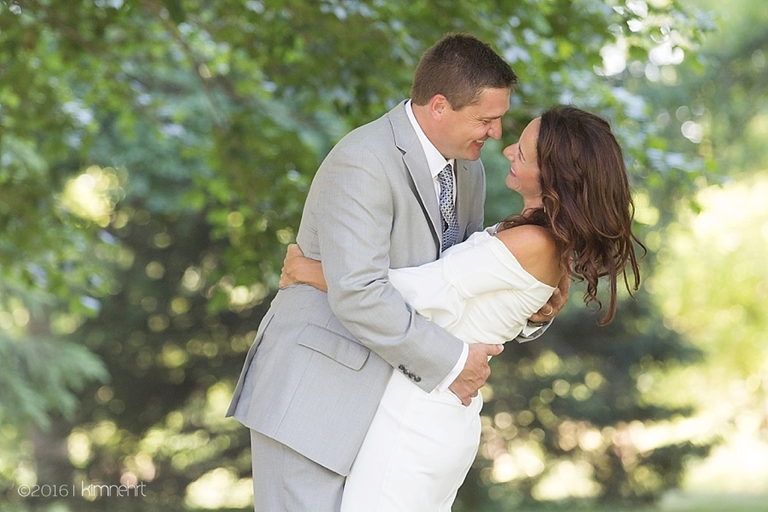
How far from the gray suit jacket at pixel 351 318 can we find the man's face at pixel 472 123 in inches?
3.7

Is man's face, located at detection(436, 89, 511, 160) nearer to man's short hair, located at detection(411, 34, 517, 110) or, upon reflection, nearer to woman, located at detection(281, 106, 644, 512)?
man's short hair, located at detection(411, 34, 517, 110)

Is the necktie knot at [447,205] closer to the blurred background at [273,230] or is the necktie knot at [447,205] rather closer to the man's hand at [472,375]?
the man's hand at [472,375]

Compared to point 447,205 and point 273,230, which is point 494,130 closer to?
point 447,205

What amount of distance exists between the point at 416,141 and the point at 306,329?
1.90 ft

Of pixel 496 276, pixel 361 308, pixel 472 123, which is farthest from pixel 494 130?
pixel 361 308

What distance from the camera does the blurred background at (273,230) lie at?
478cm

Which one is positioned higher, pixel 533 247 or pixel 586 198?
pixel 586 198

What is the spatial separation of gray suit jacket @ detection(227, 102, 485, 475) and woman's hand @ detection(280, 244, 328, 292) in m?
0.02

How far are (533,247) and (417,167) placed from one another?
0.37 m

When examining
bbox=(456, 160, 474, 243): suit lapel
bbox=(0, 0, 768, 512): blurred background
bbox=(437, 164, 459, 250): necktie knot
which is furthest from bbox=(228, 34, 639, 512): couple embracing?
bbox=(0, 0, 768, 512): blurred background

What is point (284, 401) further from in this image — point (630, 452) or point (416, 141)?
point (630, 452)

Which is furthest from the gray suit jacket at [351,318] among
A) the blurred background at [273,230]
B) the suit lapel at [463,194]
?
the blurred background at [273,230]

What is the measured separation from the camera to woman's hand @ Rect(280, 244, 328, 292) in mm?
2599

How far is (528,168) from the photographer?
2598mm
